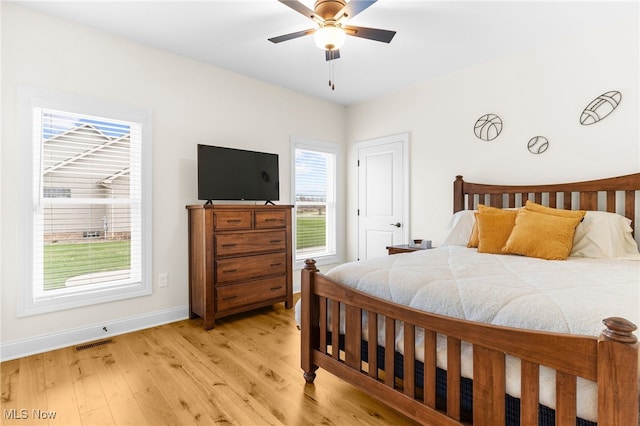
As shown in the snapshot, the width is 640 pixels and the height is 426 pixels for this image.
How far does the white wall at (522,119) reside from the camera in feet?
8.41

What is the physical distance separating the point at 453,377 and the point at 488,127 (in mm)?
2798

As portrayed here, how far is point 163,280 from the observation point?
309cm

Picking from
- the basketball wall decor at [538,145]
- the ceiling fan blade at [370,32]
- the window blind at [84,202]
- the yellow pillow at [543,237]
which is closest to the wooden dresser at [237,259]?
the window blind at [84,202]

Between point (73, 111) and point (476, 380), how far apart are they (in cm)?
327

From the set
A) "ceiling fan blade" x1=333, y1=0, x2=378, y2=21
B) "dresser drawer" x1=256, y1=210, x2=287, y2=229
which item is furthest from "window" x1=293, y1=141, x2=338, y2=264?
"ceiling fan blade" x1=333, y1=0, x2=378, y2=21

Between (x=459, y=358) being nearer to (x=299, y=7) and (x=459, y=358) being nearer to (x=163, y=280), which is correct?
(x=299, y=7)

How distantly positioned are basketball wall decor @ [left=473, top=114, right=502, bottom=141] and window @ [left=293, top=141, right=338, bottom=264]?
1.91m

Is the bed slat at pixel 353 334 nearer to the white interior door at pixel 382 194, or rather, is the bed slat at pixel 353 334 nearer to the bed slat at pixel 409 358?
the bed slat at pixel 409 358

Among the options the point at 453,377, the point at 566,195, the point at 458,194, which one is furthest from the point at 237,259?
the point at 566,195

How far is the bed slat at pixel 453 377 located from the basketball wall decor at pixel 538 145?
249 cm

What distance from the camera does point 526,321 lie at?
46.6 inches

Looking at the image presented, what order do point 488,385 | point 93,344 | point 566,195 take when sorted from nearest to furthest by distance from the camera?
point 488,385 → point 93,344 → point 566,195

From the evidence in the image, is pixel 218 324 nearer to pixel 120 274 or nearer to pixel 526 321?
pixel 120 274

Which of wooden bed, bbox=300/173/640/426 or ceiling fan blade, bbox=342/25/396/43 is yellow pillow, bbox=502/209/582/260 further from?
ceiling fan blade, bbox=342/25/396/43
